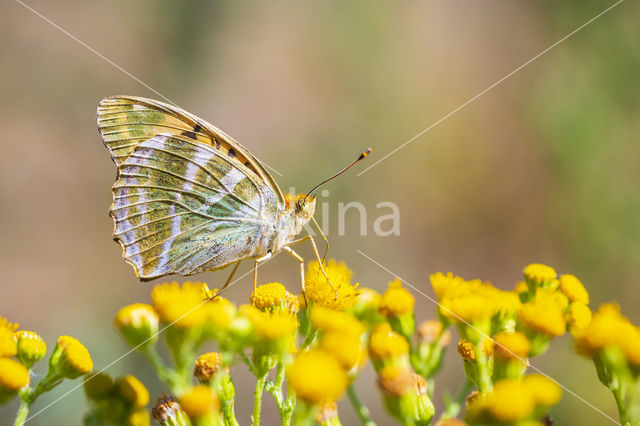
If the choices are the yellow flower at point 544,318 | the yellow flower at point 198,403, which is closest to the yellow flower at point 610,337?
the yellow flower at point 544,318

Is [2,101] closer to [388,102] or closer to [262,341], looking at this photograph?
[388,102]

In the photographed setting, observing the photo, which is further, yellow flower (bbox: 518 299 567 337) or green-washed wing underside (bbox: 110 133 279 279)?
green-washed wing underside (bbox: 110 133 279 279)

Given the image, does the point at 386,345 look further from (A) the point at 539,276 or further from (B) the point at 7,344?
(B) the point at 7,344

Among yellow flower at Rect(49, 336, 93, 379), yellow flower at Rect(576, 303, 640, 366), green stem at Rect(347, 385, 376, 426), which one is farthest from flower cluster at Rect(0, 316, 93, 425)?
yellow flower at Rect(576, 303, 640, 366)

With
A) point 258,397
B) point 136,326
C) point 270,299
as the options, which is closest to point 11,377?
point 136,326

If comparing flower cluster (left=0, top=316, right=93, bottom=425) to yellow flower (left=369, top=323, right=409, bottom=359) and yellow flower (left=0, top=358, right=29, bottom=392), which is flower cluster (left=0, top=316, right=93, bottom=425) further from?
yellow flower (left=369, top=323, right=409, bottom=359)
